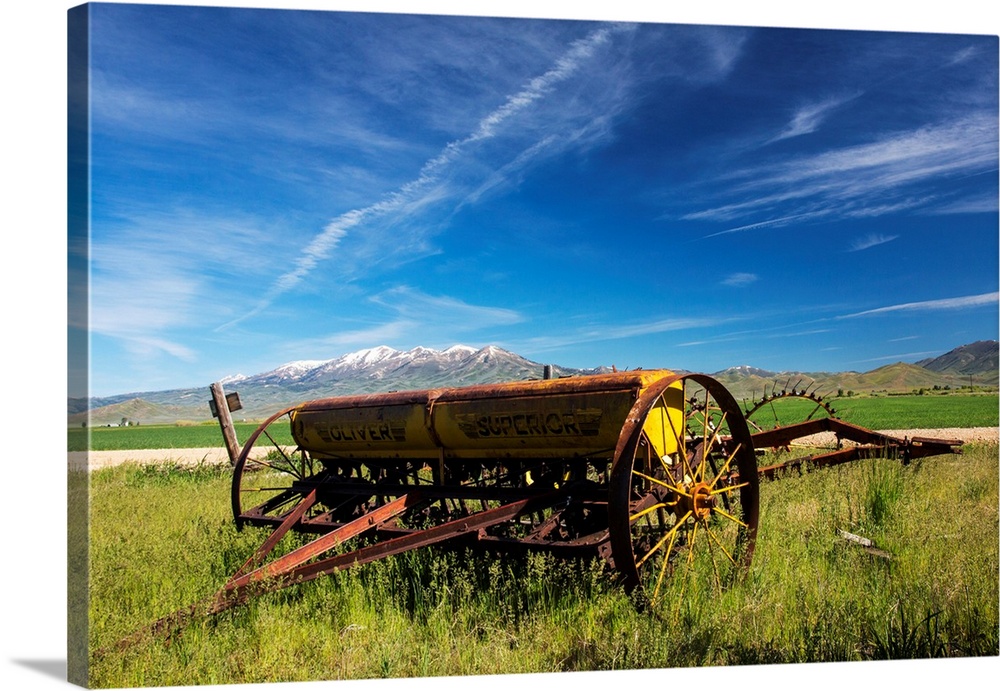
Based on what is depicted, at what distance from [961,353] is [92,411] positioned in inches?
262

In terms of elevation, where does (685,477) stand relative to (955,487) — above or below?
above

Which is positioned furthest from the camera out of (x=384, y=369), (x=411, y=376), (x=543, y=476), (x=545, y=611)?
(x=411, y=376)

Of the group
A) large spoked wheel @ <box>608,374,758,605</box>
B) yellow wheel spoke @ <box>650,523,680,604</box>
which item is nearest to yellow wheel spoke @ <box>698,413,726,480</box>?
large spoked wheel @ <box>608,374,758,605</box>

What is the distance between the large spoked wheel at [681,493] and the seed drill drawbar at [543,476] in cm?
2

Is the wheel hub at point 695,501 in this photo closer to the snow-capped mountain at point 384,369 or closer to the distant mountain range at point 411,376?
the distant mountain range at point 411,376

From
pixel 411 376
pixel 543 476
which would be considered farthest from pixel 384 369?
pixel 543 476

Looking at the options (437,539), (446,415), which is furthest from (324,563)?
(446,415)

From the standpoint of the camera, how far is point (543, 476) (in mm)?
6742

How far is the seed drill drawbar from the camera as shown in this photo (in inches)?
203

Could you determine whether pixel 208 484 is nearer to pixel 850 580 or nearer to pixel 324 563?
pixel 324 563

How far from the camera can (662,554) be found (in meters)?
5.83

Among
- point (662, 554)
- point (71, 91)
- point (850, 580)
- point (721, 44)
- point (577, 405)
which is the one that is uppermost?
point (721, 44)

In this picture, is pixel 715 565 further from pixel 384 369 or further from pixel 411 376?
pixel 411 376

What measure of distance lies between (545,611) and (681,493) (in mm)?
1307
